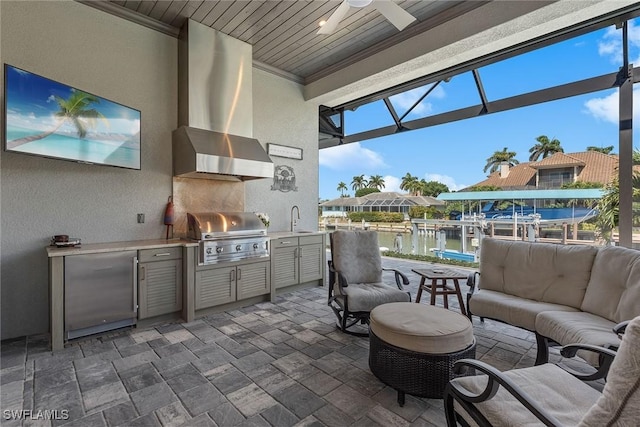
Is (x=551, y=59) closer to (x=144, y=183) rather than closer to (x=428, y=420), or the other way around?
(x=428, y=420)

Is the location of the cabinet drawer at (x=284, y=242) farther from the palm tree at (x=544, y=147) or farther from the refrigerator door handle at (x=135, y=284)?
the palm tree at (x=544, y=147)

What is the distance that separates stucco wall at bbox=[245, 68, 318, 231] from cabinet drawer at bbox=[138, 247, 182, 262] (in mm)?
1439

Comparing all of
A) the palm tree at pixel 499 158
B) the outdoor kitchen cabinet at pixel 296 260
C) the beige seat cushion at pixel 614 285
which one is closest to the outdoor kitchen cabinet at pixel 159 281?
the outdoor kitchen cabinet at pixel 296 260

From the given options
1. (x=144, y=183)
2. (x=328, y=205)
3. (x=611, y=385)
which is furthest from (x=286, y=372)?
(x=328, y=205)

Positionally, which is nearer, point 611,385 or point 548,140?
point 611,385

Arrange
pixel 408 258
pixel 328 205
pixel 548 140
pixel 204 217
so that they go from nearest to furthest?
1. pixel 204 217
2. pixel 548 140
3. pixel 408 258
4. pixel 328 205

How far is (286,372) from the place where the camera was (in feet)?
7.54

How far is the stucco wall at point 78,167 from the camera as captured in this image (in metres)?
2.80

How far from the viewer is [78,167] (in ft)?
10.3

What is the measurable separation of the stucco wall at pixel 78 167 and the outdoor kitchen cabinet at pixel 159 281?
0.60 meters

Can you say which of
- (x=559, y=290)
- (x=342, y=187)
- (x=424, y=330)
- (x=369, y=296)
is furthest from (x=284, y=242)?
(x=342, y=187)

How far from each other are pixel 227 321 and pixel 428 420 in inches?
92.7

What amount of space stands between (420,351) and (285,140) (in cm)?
401

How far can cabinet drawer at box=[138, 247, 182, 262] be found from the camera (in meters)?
3.09
